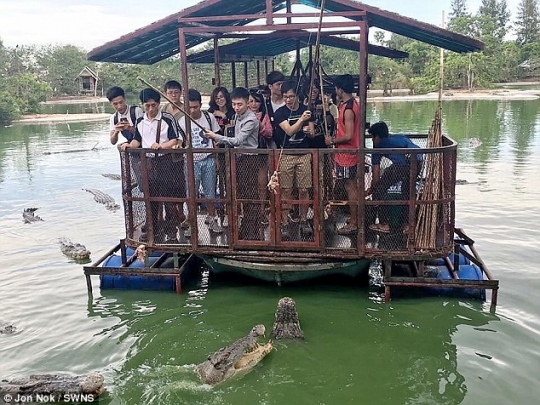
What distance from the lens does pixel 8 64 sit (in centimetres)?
4806

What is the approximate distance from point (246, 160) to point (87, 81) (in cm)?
5445

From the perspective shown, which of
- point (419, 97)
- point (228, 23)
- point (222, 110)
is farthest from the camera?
point (419, 97)

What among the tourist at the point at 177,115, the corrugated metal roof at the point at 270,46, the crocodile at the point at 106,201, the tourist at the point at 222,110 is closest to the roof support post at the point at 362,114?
the tourist at the point at 222,110

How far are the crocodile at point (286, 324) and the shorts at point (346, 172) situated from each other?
5.36ft

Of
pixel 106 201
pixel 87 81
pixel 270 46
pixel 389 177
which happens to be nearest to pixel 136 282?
pixel 389 177

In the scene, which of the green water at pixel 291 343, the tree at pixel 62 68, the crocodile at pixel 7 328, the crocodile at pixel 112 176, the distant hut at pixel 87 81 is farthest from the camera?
the tree at pixel 62 68

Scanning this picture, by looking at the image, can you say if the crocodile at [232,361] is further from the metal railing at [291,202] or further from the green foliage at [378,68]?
the green foliage at [378,68]

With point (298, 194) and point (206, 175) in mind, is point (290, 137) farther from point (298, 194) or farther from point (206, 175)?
point (206, 175)

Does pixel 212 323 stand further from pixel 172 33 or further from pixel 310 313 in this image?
pixel 172 33

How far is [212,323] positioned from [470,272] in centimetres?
331

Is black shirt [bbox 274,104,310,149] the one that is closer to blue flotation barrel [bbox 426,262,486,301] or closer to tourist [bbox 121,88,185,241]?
tourist [bbox 121,88,185,241]

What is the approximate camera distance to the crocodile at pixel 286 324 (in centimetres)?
589

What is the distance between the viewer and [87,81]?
2211 inches

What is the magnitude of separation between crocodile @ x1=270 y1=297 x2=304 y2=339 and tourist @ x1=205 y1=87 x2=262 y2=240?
3.37 feet
